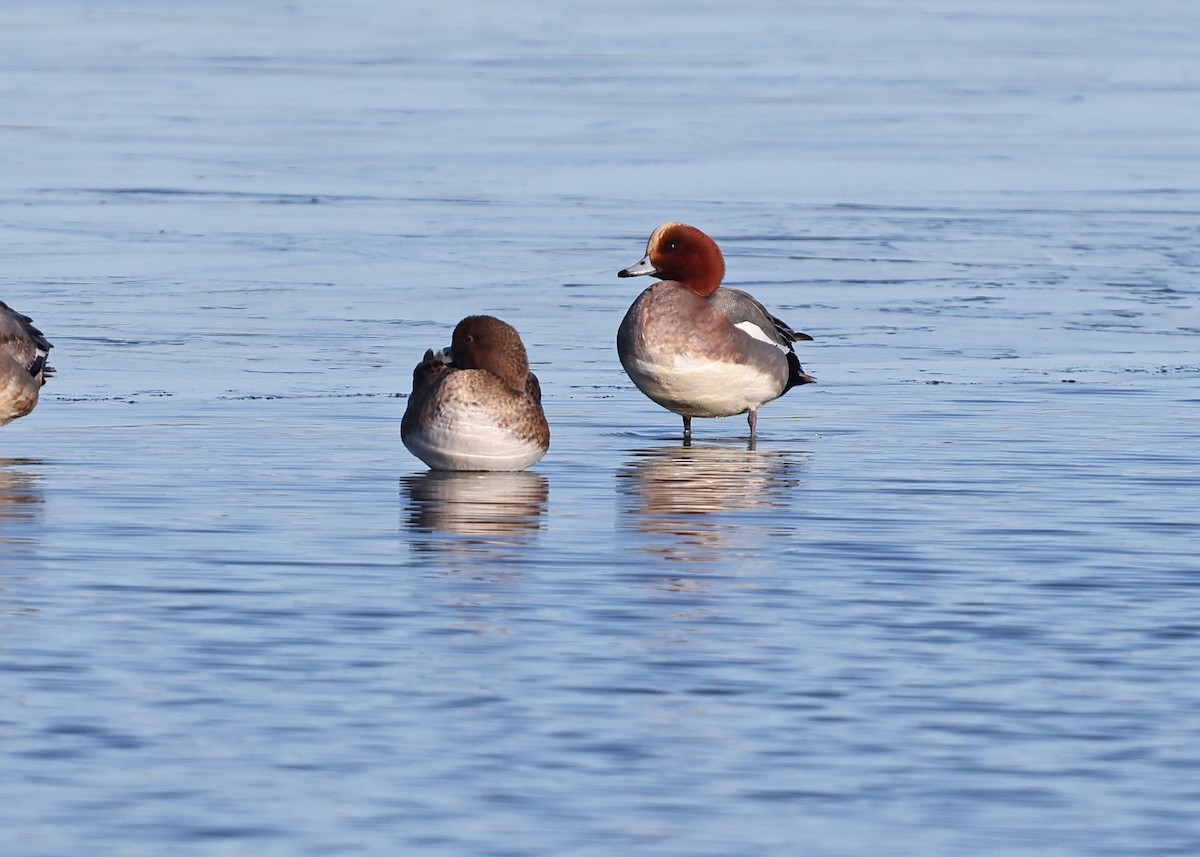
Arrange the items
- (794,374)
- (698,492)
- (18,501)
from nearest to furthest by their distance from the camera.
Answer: (18,501) → (698,492) → (794,374)

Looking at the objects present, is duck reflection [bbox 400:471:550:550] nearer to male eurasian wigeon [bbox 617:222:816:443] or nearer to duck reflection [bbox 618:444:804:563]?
duck reflection [bbox 618:444:804:563]

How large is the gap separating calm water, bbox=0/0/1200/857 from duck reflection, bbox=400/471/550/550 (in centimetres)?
4

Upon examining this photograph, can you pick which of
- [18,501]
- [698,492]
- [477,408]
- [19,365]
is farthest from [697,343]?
[18,501]

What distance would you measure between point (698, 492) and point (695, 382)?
6.42 ft

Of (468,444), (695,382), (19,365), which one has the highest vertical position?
(19,365)

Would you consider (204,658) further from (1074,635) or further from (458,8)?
(458,8)

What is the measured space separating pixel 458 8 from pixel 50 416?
3232 cm

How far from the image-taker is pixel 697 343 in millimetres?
12273

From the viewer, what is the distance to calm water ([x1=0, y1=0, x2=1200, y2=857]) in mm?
5707

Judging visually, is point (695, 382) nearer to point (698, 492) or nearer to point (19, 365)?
point (698, 492)

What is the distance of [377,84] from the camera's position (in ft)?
101

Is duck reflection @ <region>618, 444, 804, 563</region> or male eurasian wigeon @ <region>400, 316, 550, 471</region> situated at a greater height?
male eurasian wigeon @ <region>400, 316, 550, 471</region>

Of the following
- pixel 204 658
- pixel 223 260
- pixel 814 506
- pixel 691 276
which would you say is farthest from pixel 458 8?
pixel 204 658

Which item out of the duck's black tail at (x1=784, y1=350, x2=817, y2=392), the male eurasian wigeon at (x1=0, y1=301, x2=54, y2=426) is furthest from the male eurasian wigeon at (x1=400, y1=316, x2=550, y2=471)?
the duck's black tail at (x1=784, y1=350, x2=817, y2=392)
